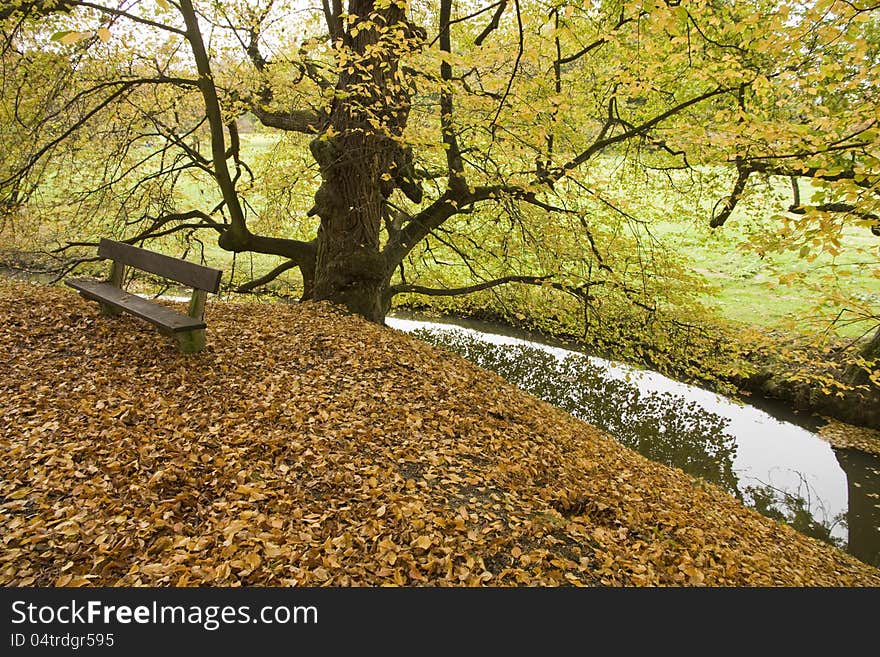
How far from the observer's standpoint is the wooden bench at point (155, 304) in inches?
213

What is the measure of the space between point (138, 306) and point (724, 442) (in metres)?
10.6

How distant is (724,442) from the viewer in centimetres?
1012

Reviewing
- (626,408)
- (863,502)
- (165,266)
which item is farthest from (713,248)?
(165,266)

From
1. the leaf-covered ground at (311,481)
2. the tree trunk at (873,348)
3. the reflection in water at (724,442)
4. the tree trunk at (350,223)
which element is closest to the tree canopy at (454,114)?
the tree trunk at (350,223)

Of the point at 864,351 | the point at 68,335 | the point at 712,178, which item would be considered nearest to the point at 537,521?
→ the point at 68,335

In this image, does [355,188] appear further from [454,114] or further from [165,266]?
[165,266]

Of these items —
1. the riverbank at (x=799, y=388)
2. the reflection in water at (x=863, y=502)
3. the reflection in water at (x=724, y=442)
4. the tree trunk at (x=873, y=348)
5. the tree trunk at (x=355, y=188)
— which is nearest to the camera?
the tree trunk at (x=355, y=188)

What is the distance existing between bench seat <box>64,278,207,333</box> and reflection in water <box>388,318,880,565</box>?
7.27 metres

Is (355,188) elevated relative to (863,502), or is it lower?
elevated

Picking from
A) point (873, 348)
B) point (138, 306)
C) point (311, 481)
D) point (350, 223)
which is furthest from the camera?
point (873, 348)

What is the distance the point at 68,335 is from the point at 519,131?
5.99 m

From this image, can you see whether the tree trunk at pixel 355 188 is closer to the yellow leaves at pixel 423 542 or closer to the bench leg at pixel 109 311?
the bench leg at pixel 109 311

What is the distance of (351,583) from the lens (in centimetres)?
294

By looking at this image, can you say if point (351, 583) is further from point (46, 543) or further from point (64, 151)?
point (64, 151)
